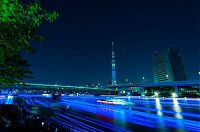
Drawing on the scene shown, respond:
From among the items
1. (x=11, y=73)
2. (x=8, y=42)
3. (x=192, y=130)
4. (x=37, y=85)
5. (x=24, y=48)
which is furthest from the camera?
(x=37, y=85)

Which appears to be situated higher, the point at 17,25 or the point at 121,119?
the point at 17,25

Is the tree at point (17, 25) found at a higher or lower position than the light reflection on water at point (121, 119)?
higher

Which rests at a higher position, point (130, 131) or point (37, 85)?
point (37, 85)

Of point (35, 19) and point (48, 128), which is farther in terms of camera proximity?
point (48, 128)

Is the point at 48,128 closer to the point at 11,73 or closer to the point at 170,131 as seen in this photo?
the point at 11,73

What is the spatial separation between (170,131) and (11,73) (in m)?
17.4

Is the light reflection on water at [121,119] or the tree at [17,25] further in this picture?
the light reflection on water at [121,119]

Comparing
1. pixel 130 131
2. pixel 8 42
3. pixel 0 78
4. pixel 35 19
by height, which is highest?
pixel 35 19

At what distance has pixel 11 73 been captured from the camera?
1080 centimetres

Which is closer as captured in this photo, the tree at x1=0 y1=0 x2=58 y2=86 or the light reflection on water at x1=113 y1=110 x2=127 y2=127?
the tree at x1=0 y1=0 x2=58 y2=86

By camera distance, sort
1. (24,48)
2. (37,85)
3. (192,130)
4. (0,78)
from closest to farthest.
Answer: (24,48) → (0,78) → (192,130) → (37,85)

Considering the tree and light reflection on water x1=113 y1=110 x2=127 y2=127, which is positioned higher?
the tree

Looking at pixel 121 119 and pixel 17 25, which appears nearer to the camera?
pixel 17 25

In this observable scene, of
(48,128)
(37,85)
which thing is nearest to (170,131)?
(48,128)
